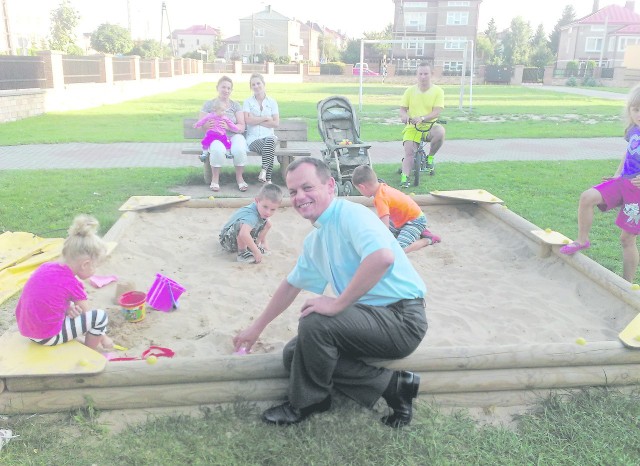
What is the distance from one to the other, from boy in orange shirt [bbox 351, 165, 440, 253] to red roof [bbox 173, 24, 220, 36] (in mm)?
109057

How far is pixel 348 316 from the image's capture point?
2.79 metres

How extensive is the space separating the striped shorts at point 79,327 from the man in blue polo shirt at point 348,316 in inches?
42.6

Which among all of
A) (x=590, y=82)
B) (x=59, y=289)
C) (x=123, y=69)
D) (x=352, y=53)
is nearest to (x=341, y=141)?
(x=59, y=289)

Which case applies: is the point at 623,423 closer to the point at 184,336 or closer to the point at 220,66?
the point at 184,336

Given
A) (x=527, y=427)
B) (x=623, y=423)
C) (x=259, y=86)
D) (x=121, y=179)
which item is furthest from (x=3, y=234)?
(x=623, y=423)

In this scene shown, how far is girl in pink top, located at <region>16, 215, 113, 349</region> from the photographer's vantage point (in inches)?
119

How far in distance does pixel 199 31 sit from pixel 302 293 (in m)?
114

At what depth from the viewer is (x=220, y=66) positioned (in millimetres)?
52875

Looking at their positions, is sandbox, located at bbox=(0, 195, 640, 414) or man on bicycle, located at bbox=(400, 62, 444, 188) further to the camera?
man on bicycle, located at bbox=(400, 62, 444, 188)

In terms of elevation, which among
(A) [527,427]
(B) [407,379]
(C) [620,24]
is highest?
(C) [620,24]

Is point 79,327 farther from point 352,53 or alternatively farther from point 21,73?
point 352,53

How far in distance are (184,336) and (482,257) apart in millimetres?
2816

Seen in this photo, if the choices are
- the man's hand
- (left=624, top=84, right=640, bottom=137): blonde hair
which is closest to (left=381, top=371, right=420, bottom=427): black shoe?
the man's hand

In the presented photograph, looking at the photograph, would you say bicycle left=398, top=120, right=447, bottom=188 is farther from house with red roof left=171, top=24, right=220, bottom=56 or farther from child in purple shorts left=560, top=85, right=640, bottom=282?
house with red roof left=171, top=24, right=220, bottom=56
